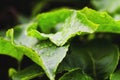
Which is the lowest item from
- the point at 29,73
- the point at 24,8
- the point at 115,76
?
the point at 115,76

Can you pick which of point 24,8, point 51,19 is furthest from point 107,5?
point 24,8

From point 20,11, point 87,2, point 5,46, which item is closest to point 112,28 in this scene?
point 5,46

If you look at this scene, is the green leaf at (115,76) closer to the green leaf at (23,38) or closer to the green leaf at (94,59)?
the green leaf at (94,59)

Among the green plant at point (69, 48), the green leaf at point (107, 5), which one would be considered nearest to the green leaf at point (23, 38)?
the green plant at point (69, 48)

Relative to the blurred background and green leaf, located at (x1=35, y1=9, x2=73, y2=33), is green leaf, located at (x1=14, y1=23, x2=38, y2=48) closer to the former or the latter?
green leaf, located at (x1=35, y1=9, x2=73, y2=33)

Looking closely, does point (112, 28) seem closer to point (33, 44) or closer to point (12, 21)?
point (33, 44)

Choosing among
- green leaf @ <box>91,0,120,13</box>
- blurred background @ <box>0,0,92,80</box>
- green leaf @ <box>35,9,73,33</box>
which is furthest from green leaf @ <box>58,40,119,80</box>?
blurred background @ <box>0,0,92,80</box>

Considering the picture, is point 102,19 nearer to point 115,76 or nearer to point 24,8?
point 115,76

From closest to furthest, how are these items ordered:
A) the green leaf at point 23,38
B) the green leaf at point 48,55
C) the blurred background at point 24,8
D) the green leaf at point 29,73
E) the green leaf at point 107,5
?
the green leaf at point 48,55, the green leaf at point 29,73, the green leaf at point 23,38, the green leaf at point 107,5, the blurred background at point 24,8
